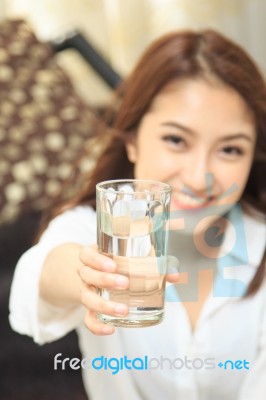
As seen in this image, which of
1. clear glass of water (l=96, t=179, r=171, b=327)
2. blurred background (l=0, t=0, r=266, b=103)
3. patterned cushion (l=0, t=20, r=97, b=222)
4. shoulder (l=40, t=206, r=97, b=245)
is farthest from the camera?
blurred background (l=0, t=0, r=266, b=103)

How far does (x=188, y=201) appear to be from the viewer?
37 centimetres

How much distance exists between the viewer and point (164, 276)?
0.31 m

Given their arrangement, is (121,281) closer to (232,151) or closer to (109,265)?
(109,265)

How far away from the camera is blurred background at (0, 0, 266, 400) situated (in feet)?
1.47

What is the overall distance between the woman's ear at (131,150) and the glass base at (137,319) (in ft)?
0.48

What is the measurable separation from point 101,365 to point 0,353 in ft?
0.37

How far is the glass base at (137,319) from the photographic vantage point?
1.02 feet

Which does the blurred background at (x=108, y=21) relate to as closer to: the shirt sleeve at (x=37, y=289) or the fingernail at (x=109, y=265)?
the shirt sleeve at (x=37, y=289)

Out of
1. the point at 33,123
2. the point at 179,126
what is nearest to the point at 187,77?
the point at 179,126

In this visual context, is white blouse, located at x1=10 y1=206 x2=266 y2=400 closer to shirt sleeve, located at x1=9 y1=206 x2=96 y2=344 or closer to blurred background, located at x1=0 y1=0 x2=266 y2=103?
shirt sleeve, located at x1=9 y1=206 x2=96 y2=344

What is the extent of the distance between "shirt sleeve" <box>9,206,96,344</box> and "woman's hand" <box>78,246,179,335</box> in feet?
0.22

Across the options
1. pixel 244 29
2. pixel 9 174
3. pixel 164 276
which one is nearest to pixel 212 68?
pixel 164 276

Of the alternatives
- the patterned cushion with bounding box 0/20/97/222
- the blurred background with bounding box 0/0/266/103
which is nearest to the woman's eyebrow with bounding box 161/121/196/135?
the patterned cushion with bounding box 0/20/97/222

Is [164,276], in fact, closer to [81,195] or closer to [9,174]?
[81,195]
